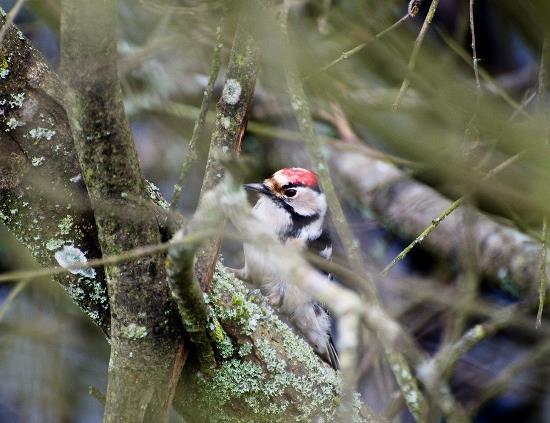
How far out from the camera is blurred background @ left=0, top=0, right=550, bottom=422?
3664 mm

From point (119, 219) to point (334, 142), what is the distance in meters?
2.34

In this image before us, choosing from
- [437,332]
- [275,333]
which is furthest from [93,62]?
[437,332]

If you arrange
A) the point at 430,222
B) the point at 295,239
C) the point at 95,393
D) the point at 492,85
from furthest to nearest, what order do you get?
the point at 430,222 → the point at 295,239 → the point at 492,85 → the point at 95,393

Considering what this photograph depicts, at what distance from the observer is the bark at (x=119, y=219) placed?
5.86 feet

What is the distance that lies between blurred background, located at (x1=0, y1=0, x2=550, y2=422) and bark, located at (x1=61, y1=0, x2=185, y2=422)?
2.95 feet

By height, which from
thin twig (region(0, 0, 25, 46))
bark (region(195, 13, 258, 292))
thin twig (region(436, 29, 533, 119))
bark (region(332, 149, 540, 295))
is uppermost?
thin twig (region(0, 0, 25, 46))

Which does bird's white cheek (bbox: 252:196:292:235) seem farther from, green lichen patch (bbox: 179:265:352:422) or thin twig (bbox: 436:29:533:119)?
green lichen patch (bbox: 179:265:352:422)

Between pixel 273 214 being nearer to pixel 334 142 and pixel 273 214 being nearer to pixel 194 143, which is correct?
pixel 334 142

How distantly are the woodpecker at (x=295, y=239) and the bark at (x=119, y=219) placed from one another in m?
1.59

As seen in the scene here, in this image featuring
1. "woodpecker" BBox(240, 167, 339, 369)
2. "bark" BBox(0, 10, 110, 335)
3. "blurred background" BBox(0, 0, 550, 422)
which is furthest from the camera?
"woodpecker" BBox(240, 167, 339, 369)

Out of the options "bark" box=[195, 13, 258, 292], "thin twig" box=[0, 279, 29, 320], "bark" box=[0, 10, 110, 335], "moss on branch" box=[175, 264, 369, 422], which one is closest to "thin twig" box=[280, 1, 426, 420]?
"bark" box=[195, 13, 258, 292]

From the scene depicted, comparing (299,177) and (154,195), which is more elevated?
(154,195)

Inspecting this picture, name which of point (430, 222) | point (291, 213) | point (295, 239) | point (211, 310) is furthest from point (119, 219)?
point (430, 222)

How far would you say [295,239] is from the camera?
A: 4.12 metres
